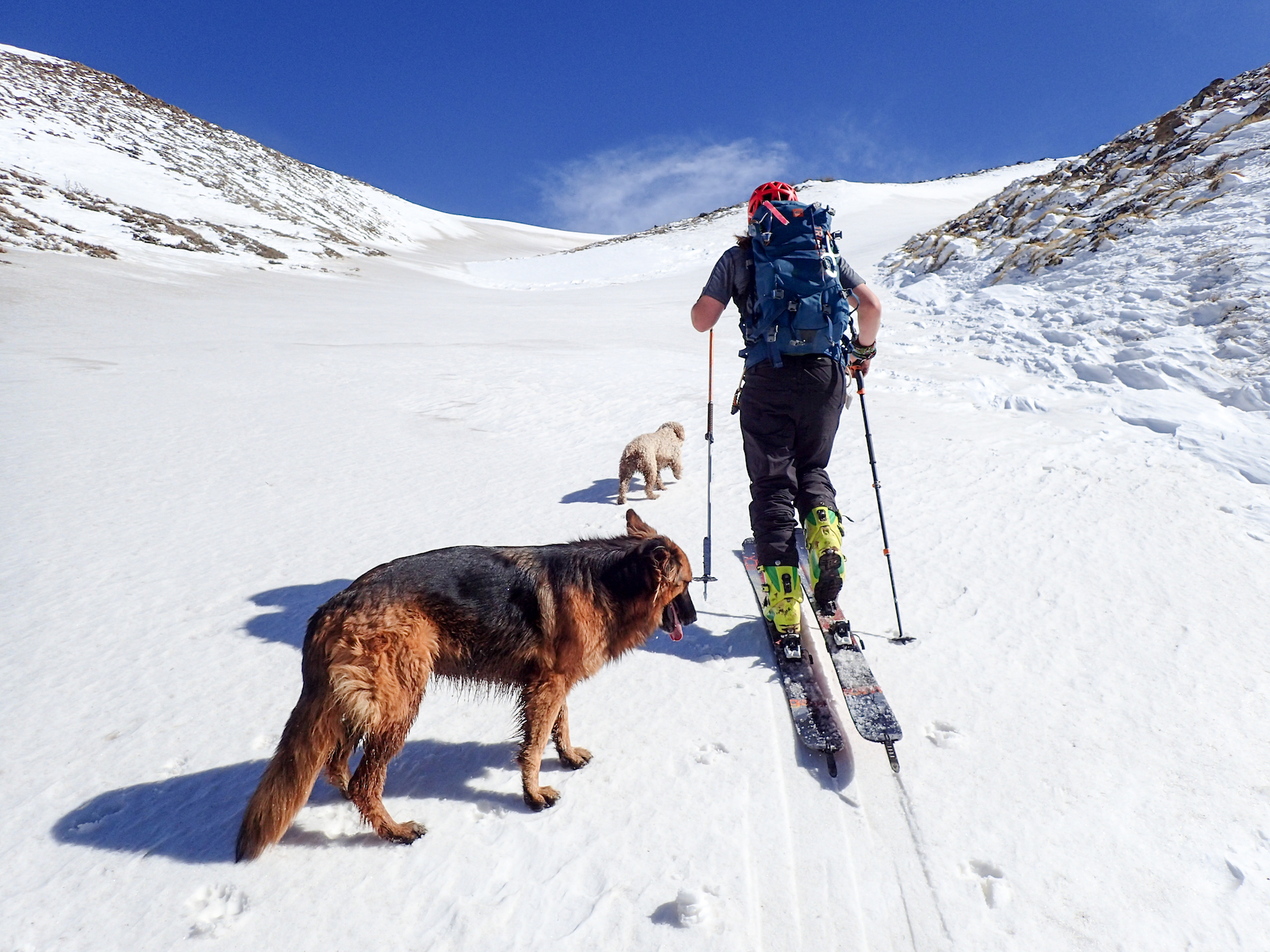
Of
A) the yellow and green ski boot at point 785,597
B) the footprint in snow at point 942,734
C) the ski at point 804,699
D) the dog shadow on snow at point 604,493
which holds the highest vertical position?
the dog shadow on snow at point 604,493

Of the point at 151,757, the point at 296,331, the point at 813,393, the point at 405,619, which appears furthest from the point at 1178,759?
the point at 296,331

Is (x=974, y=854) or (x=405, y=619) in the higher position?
(x=405, y=619)

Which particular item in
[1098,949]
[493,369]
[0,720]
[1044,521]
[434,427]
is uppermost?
[493,369]

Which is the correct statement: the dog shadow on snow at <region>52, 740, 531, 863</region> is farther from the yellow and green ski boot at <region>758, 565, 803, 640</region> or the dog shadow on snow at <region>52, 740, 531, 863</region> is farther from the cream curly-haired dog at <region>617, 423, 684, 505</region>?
the cream curly-haired dog at <region>617, 423, 684, 505</region>

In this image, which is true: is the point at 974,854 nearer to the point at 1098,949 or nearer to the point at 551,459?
the point at 1098,949

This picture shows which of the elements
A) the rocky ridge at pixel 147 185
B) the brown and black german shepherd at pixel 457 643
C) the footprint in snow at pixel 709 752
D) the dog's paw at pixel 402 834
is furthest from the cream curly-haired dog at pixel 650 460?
the rocky ridge at pixel 147 185

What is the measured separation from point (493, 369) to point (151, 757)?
31.5 ft

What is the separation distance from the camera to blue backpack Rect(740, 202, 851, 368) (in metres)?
3.25

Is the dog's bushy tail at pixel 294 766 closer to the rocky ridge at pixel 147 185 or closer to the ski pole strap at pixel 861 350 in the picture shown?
the ski pole strap at pixel 861 350

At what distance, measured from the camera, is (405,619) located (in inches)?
91.7

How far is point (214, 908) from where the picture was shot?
2066mm

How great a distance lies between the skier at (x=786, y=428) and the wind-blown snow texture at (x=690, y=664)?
1.98ft

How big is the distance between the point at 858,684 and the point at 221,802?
118 inches

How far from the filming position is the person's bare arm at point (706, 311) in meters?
3.45
